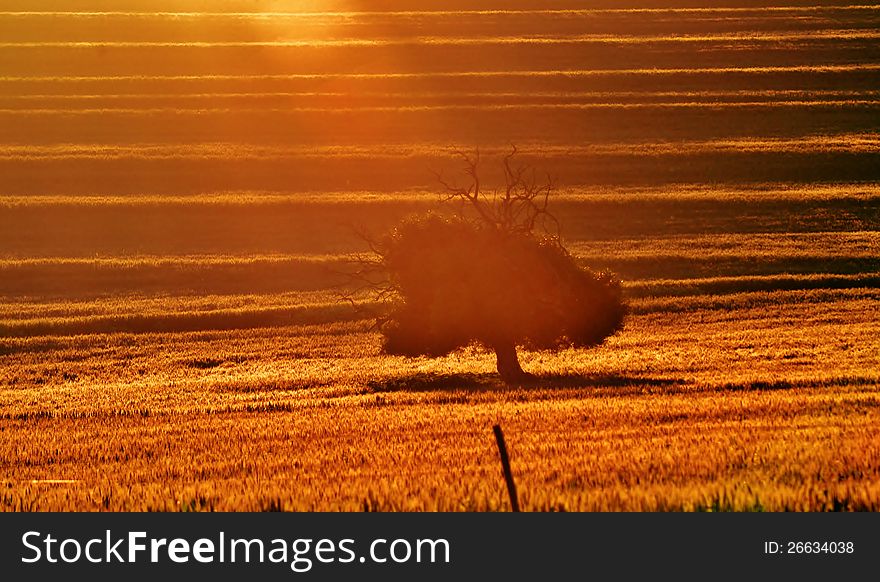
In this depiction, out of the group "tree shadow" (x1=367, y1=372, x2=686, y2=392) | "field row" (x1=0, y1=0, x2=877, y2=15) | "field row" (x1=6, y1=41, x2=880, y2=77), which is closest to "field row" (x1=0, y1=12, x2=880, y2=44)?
"field row" (x1=0, y1=0, x2=877, y2=15)

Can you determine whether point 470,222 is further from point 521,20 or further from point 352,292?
point 521,20

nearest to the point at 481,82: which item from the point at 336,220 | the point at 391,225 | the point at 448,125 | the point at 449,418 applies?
the point at 448,125

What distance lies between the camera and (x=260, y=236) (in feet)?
166

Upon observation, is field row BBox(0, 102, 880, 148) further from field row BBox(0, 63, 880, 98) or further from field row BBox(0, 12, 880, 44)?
field row BBox(0, 12, 880, 44)

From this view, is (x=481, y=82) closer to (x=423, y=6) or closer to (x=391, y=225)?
(x=423, y=6)

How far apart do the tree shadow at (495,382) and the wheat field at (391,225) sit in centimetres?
19

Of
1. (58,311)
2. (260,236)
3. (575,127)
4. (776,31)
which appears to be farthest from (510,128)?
(58,311)

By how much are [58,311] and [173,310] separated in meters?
3.34

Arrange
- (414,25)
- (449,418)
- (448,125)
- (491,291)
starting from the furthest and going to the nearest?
(414,25) < (448,125) < (491,291) < (449,418)

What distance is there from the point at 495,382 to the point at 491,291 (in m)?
1.85

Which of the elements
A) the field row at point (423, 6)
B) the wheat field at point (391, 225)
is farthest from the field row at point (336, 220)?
the field row at point (423, 6)

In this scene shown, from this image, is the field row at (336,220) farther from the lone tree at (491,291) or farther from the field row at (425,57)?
the field row at (425,57)

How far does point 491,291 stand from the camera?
27188 millimetres

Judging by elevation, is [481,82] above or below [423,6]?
below
